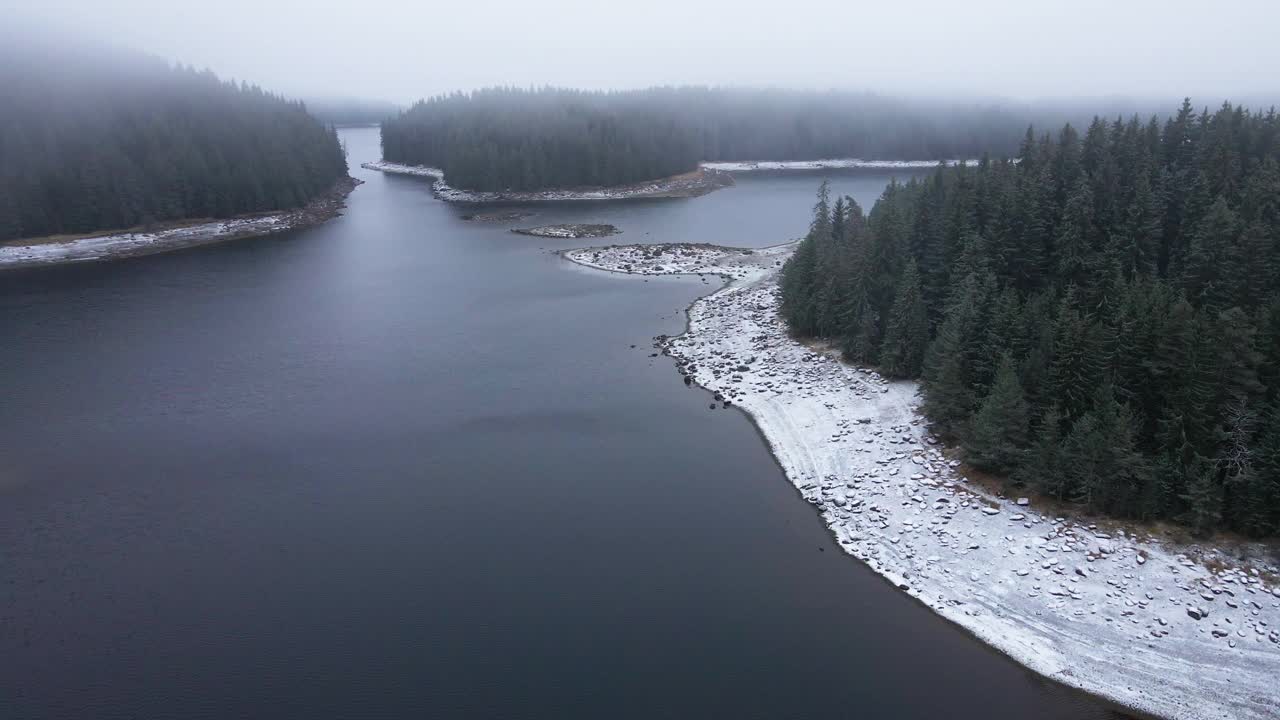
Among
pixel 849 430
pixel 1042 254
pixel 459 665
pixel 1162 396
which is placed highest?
pixel 1042 254

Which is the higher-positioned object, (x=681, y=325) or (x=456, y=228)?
(x=456, y=228)

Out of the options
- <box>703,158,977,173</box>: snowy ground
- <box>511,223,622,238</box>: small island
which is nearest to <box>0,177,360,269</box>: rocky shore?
<box>511,223,622,238</box>: small island

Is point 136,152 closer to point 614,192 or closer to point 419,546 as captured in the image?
point 614,192

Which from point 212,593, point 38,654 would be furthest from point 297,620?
point 38,654

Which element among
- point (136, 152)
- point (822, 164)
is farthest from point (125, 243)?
point (822, 164)

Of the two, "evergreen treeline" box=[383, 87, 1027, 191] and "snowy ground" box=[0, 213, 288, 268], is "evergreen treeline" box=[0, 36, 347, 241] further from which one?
"evergreen treeline" box=[383, 87, 1027, 191]

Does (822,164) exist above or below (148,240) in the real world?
above

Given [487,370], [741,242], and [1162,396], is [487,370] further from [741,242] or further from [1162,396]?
[741,242]
